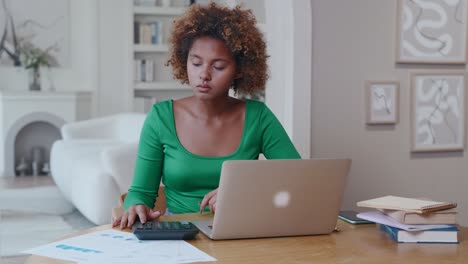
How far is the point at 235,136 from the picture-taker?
2176 millimetres

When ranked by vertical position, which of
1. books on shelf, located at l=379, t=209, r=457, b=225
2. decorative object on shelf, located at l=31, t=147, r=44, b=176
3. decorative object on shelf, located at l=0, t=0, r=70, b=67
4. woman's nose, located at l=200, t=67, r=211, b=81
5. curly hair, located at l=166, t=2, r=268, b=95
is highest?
decorative object on shelf, located at l=0, t=0, r=70, b=67

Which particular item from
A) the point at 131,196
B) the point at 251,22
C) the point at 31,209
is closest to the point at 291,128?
the point at 251,22

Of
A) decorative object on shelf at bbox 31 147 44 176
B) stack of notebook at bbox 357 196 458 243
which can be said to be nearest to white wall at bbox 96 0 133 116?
decorative object on shelf at bbox 31 147 44 176

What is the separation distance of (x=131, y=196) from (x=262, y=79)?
629mm

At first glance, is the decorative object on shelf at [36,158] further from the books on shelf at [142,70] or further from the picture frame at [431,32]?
the picture frame at [431,32]

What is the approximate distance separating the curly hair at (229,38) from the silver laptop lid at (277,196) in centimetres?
65

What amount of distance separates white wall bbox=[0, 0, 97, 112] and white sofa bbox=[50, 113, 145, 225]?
1820 mm

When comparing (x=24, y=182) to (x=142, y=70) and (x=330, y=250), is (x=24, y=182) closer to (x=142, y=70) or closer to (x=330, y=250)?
(x=142, y=70)

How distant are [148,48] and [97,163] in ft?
12.5

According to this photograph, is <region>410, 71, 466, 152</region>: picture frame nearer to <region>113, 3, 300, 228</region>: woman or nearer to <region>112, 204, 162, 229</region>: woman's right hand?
<region>113, 3, 300, 228</region>: woman

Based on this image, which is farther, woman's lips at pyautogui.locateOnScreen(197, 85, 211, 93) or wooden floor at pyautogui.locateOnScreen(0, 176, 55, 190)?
wooden floor at pyautogui.locateOnScreen(0, 176, 55, 190)

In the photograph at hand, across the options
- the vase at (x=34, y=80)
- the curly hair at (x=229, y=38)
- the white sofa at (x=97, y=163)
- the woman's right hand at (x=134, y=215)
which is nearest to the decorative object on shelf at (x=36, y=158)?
the vase at (x=34, y=80)

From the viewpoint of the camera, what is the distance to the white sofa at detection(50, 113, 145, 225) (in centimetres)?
429

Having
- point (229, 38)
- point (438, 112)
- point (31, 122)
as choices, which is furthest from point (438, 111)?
point (31, 122)
